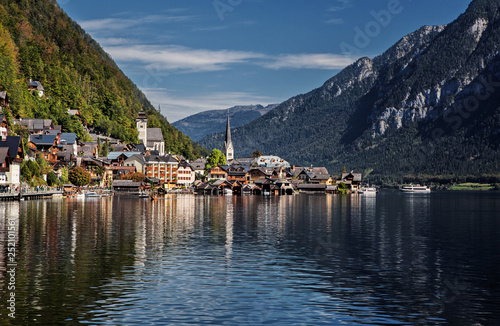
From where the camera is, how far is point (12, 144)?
430ft

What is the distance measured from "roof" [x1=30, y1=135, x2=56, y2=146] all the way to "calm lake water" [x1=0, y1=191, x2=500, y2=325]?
115m

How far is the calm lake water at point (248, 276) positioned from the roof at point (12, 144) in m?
67.9

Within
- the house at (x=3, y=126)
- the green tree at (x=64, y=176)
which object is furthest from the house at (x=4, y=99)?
the green tree at (x=64, y=176)

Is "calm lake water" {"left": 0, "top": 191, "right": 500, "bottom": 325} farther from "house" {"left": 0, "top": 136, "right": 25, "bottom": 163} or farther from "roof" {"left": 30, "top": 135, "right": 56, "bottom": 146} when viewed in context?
"roof" {"left": 30, "top": 135, "right": 56, "bottom": 146}

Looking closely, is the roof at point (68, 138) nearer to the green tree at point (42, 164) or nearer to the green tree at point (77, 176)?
the green tree at point (77, 176)

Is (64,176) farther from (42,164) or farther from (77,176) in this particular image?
(42,164)

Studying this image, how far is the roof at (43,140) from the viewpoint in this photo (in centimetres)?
17531

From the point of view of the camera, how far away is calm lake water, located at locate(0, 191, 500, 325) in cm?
2855

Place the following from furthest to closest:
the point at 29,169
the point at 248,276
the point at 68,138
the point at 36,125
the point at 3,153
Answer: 1. the point at 68,138
2. the point at 36,125
3. the point at 29,169
4. the point at 3,153
5. the point at 248,276

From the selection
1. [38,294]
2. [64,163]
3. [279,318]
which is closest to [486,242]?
[279,318]

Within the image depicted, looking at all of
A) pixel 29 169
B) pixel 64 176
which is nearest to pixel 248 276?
pixel 29 169

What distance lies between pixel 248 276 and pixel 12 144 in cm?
10736

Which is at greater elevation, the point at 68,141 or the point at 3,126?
the point at 68,141

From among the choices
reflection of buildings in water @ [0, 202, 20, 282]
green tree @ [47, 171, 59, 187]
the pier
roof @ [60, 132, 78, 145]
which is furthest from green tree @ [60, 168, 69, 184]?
reflection of buildings in water @ [0, 202, 20, 282]
